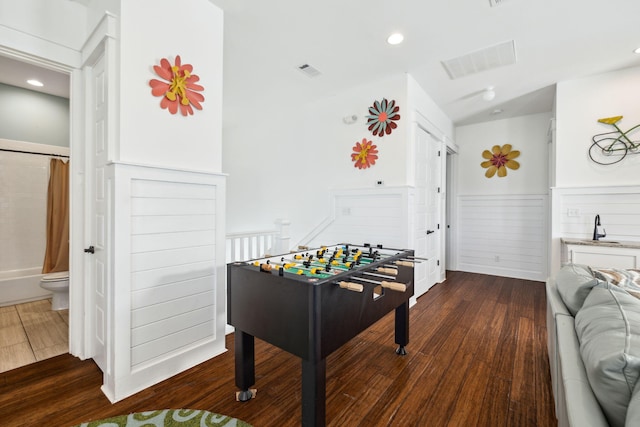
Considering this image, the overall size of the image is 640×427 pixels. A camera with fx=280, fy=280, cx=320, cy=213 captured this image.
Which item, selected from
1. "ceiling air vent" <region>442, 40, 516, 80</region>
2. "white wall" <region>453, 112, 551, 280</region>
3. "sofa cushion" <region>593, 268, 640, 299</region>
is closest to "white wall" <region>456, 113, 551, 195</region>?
"white wall" <region>453, 112, 551, 280</region>

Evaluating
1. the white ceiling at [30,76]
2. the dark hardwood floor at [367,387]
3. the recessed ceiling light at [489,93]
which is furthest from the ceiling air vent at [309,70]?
the dark hardwood floor at [367,387]

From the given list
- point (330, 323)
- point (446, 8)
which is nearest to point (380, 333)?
point (330, 323)

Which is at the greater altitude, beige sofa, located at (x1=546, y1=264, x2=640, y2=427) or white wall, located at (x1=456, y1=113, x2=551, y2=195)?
white wall, located at (x1=456, y1=113, x2=551, y2=195)

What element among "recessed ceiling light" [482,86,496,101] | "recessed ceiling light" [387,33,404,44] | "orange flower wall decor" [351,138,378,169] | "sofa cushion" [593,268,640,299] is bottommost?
"sofa cushion" [593,268,640,299]

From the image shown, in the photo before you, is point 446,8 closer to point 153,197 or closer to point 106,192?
point 153,197

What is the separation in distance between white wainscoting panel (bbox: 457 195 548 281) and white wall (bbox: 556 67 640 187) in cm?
124

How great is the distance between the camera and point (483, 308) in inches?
131

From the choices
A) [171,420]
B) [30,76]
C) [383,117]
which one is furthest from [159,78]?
[30,76]

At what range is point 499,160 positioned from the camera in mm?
4875

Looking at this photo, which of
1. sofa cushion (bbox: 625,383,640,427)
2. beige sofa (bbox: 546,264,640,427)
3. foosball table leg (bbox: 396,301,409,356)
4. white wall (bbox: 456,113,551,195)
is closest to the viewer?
sofa cushion (bbox: 625,383,640,427)

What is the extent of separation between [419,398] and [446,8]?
284 centimetres

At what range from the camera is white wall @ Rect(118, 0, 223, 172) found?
68.6 inches

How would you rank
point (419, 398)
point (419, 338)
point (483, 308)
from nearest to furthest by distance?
point (419, 398)
point (419, 338)
point (483, 308)

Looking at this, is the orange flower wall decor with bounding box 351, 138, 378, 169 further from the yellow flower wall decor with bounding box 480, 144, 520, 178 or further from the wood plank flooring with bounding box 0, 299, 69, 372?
the wood plank flooring with bounding box 0, 299, 69, 372
